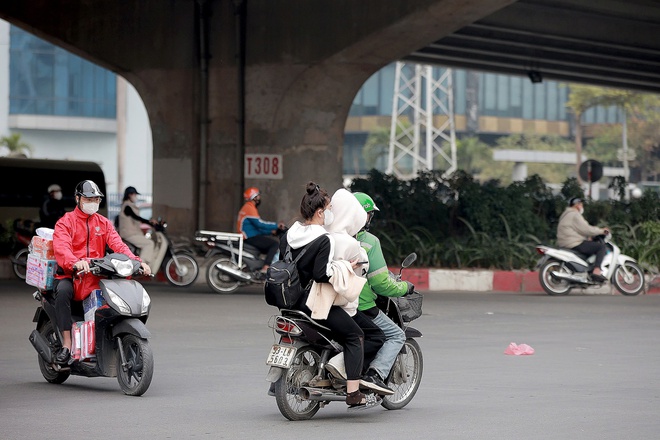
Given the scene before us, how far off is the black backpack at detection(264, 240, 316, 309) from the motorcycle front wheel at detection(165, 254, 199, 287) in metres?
12.1

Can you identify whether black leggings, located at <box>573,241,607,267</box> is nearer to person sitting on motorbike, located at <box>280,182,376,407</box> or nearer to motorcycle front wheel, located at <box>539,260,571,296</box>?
motorcycle front wheel, located at <box>539,260,571,296</box>

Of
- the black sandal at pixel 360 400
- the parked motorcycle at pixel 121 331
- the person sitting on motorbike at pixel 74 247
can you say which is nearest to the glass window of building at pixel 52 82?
the person sitting on motorbike at pixel 74 247

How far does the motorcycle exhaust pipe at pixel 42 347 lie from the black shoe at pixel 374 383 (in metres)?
2.84

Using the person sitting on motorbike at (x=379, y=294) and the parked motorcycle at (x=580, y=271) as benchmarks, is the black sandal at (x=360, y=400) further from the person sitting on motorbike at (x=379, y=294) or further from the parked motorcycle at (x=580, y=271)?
the parked motorcycle at (x=580, y=271)

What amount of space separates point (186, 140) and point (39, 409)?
1422 cm

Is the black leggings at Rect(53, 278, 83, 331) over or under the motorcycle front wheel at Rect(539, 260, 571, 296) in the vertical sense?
over

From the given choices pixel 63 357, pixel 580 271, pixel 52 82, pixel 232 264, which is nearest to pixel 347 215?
pixel 63 357

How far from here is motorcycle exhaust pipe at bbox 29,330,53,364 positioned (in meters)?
9.47

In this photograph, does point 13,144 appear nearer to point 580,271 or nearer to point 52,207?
point 52,207

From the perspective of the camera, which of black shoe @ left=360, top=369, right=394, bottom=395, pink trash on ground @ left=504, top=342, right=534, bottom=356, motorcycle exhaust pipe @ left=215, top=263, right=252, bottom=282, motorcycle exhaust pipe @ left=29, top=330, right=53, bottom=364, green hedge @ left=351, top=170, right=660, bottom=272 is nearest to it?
black shoe @ left=360, top=369, right=394, bottom=395

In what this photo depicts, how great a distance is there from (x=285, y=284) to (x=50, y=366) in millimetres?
2840

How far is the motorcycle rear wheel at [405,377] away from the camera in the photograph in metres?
8.38

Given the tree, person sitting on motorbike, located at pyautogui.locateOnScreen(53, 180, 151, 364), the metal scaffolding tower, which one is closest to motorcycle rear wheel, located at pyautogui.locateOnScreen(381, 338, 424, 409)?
person sitting on motorbike, located at pyautogui.locateOnScreen(53, 180, 151, 364)

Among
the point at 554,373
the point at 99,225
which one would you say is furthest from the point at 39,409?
the point at 554,373
